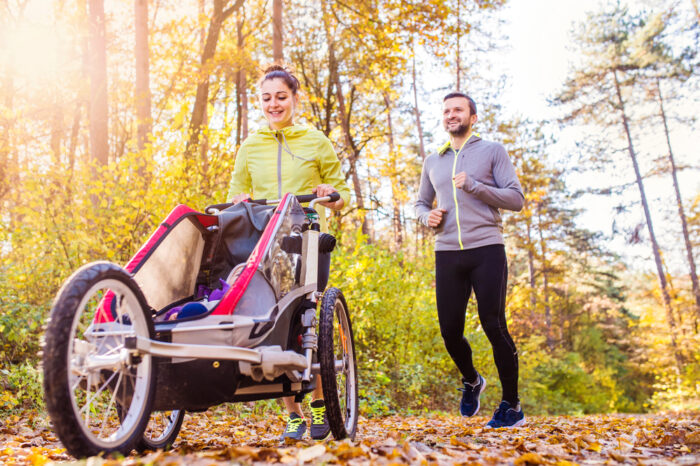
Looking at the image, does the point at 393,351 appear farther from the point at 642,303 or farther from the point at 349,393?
the point at 642,303

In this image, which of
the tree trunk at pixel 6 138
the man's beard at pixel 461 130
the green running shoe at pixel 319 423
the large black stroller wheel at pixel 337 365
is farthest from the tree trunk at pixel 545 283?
the green running shoe at pixel 319 423

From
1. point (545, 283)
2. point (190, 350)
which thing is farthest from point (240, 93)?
point (545, 283)

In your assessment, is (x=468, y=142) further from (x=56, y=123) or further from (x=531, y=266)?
(x=531, y=266)

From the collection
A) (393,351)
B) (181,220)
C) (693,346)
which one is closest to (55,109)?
(393,351)

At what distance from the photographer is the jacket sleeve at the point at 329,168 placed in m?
4.12

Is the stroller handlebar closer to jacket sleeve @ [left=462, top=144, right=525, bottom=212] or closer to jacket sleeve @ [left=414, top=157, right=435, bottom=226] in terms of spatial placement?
jacket sleeve @ [left=462, top=144, right=525, bottom=212]

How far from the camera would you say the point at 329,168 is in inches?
164

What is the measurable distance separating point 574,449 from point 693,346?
23.0m

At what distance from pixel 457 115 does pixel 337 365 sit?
232 cm

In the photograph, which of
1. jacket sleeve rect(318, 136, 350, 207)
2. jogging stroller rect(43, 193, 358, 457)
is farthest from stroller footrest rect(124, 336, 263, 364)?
jacket sleeve rect(318, 136, 350, 207)

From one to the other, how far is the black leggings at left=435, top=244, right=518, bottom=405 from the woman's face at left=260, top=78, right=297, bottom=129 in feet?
5.26

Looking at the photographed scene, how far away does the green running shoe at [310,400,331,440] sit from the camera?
12.1ft

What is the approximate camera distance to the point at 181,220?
3.30 meters

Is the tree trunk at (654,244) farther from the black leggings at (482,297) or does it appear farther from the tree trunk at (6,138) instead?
the tree trunk at (6,138)
